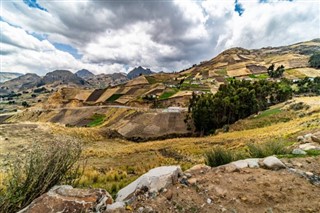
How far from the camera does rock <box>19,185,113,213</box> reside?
15.9 feet

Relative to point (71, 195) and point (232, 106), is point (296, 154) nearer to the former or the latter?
point (71, 195)

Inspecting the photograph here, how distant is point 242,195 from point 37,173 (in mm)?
5260

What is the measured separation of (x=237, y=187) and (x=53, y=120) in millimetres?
83170

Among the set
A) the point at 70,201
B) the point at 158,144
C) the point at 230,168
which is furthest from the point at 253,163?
the point at 158,144

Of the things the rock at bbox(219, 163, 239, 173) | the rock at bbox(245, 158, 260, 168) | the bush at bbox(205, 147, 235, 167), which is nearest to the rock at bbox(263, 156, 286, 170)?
the rock at bbox(245, 158, 260, 168)

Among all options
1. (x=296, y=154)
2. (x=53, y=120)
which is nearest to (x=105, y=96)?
(x=53, y=120)

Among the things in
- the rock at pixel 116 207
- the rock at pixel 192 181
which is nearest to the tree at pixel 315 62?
the rock at pixel 192 181

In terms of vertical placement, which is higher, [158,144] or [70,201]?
[70,201]

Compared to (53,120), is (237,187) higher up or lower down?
higher up

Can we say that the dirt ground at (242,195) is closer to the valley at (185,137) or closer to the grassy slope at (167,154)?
the valley at (185,137)

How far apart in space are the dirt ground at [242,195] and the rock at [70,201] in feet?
2.70

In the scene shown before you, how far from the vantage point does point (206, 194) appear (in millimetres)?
5836

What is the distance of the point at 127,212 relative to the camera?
498 cm

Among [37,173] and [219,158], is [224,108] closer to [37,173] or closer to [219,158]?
[219,158]
